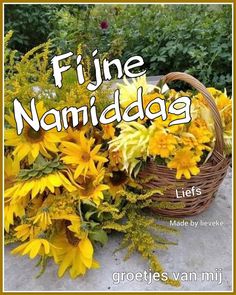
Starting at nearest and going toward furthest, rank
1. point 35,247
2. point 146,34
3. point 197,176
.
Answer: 1. point 35,247
2. point 197,176
3. point 146,34

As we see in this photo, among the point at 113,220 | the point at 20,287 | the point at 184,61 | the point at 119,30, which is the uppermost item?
the point at 119,30

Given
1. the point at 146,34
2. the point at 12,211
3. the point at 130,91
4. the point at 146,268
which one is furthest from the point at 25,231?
the point at 146,34

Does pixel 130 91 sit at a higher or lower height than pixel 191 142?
higher

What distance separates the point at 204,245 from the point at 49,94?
485mm

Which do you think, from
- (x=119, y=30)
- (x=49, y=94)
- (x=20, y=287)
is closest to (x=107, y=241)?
Answer: (x=20, y=287)

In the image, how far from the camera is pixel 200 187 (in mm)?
986

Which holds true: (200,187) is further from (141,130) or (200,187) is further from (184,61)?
(184,61)

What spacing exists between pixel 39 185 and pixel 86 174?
11cm

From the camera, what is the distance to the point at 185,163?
0.92 m

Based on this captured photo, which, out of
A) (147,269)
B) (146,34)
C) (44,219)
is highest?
(146,34)

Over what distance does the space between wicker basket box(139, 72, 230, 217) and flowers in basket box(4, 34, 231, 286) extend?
2cm

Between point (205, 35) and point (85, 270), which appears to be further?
point (205, 35)

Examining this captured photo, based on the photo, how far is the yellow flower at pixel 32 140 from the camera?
0.95m

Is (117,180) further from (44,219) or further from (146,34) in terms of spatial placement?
(146,34)
